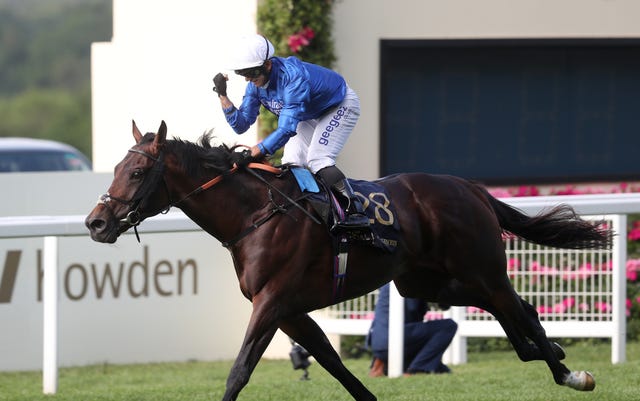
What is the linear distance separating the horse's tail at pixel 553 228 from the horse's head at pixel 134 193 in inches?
74.2

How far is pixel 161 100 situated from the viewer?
1095 cm

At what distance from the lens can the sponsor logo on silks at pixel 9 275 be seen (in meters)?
9.47

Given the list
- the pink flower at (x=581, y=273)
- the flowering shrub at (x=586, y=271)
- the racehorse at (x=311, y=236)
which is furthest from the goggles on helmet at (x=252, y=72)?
the pink flower at (x=581, y=273)

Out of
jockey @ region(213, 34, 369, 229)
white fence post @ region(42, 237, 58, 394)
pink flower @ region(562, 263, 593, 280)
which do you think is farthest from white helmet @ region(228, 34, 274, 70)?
pink flower @ region(562, 263, 593, 280)

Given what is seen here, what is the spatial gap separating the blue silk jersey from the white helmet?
0.14 meters

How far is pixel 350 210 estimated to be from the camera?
6.64 metres

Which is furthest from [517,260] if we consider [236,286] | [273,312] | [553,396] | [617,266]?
[273,312]

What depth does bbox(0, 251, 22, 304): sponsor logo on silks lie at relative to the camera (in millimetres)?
9469

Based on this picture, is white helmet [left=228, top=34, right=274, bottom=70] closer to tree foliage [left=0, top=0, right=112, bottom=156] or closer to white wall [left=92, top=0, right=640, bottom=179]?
white wall [left=92, top=0, right=640, bottom=179]

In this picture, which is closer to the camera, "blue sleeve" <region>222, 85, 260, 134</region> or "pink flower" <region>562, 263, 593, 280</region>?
"blue sleeve" <region>222, 85, 260, 134</region>

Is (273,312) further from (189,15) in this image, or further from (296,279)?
(189,15)

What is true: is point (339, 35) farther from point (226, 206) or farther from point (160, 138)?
point (160, 138)

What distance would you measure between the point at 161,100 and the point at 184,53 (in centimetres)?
41

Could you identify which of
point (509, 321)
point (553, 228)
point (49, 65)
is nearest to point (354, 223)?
point (509, 321)
